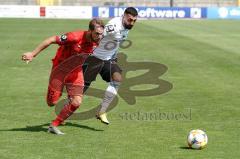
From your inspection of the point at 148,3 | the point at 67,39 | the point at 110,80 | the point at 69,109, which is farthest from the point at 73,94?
the point at 148,3

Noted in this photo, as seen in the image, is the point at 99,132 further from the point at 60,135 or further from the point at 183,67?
the point at 183,67

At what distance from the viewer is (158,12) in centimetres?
6250

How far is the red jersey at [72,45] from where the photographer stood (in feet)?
33.9

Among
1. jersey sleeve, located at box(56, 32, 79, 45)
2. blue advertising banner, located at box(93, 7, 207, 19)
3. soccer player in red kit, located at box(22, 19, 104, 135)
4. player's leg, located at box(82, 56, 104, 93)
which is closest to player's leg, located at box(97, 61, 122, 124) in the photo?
player's leg, located at box(82, 56, 104, 93)

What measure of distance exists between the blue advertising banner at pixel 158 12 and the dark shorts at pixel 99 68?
49.3 metres

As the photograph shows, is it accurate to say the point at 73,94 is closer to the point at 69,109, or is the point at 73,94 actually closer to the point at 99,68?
the point at 69,109

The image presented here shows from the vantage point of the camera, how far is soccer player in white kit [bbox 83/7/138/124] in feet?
38.1

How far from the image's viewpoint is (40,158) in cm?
887

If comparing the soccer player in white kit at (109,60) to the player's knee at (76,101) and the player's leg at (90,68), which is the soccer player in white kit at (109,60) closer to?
the player's leg at (90,68)

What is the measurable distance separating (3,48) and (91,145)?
61.3 ft

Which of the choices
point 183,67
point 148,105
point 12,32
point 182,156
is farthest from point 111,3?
point 182,156

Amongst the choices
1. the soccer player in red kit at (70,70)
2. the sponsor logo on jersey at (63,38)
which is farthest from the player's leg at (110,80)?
the sponsor logo on jersey at (63,38)

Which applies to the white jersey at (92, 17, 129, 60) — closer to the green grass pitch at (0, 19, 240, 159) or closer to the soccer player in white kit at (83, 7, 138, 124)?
the soccer player in white kit at (83, 7, 138, 124)

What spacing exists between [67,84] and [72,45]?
74cm
